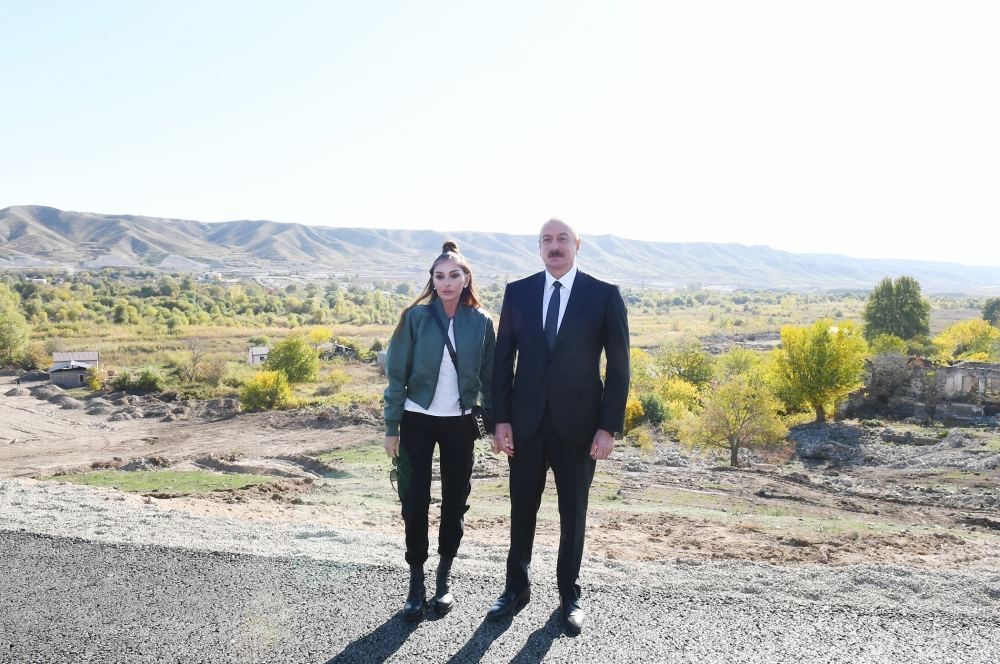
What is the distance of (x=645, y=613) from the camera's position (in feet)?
16.8

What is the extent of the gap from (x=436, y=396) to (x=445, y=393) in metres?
0.07

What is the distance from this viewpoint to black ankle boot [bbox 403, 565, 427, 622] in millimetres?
4980

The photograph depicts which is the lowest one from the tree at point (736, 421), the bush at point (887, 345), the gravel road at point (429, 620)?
the tree at point (736, 421)

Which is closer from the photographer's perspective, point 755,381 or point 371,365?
point 755,381

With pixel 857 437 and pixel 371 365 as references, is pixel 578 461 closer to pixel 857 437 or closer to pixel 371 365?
pixel 857 437

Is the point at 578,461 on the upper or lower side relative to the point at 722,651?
upper

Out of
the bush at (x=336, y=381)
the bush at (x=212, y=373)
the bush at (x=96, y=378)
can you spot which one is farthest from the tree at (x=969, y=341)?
the bush at (x=96, y=378)

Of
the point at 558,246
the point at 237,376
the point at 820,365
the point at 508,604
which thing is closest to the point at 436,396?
the point at 558,246

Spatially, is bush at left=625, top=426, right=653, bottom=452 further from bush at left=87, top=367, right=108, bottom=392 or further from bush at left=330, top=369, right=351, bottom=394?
bush at left=87, top=367, right=108, bottom=392

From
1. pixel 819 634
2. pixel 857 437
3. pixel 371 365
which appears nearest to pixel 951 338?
pixel 857 437

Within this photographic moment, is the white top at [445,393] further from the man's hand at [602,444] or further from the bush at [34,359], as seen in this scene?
the bush at [34,359]

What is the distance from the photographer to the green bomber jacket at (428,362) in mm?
5062

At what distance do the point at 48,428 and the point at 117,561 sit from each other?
3647 centimetres

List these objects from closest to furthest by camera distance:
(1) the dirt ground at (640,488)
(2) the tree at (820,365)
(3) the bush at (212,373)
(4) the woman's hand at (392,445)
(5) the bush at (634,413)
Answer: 1. (4) the woman's hand at (392,445)
2. (1) the dirt ground at (640,488)
3. (5) the bush at (634,413)
4. (2) the tree at (820,365)
5. (3) the bush at (212,373)
